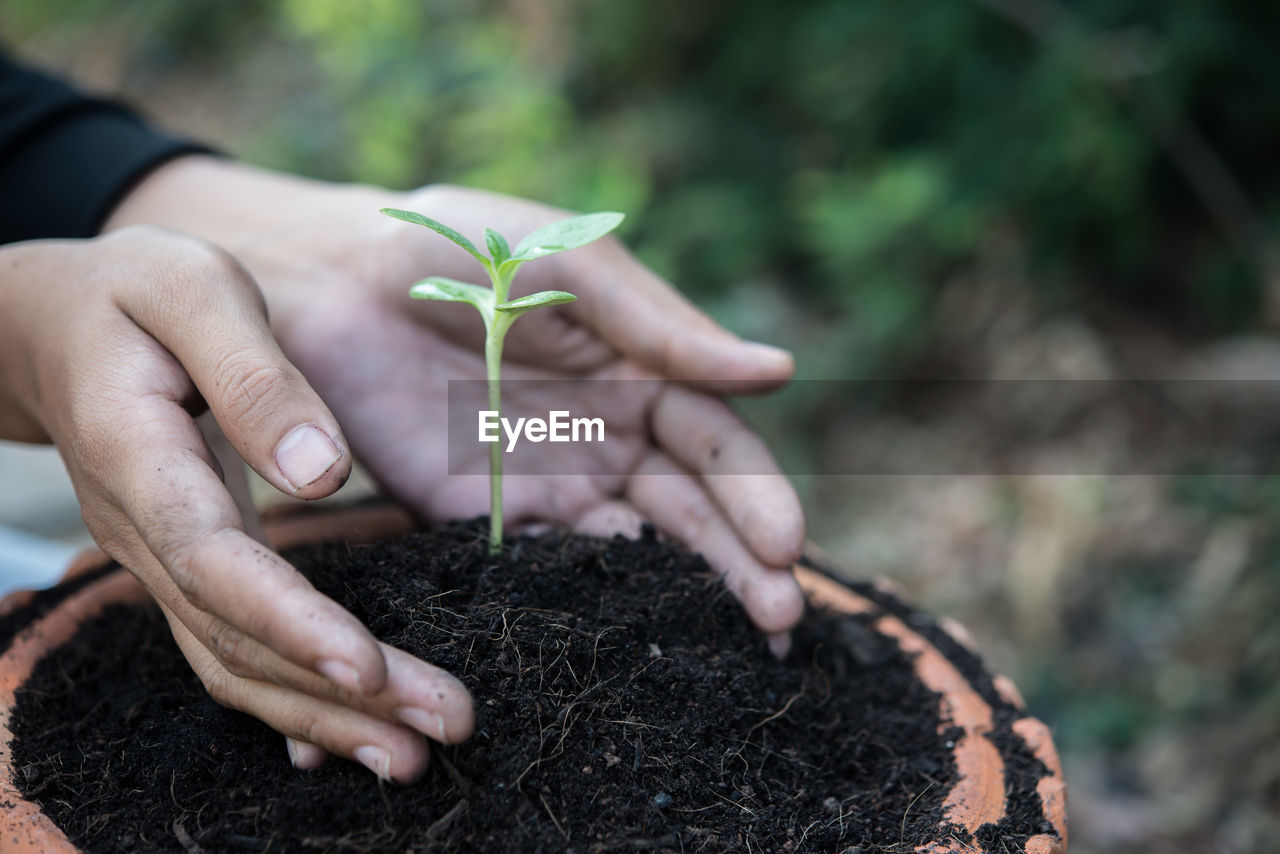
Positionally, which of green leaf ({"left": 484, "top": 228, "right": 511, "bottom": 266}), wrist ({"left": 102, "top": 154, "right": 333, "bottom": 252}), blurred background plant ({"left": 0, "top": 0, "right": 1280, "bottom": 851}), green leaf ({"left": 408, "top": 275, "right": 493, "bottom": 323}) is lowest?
blurred background plant ({"left": 0, "top": 0, "right": 1280, "bottom": 851})

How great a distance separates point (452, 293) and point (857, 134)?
2.84 m

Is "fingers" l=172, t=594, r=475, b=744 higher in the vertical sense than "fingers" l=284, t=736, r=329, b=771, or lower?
higher

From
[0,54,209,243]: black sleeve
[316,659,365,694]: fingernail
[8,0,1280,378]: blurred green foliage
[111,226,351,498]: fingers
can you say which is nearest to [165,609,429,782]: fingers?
[316,659,365,694]: fingernail

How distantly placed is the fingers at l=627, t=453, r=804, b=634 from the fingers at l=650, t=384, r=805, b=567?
3 cm

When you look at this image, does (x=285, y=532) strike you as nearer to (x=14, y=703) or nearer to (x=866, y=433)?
(x=14, y=703)

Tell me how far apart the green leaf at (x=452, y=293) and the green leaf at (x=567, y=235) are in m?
0.09

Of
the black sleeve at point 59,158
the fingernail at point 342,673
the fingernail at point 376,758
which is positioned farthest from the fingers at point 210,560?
the black sleeve at point 59,158

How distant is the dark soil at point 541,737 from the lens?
3.38 feet

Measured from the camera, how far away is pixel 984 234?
11.5ft

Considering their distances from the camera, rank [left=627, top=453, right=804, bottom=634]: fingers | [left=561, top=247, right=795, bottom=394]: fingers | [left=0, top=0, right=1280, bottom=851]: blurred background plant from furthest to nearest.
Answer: [left=0, top=0, right=1280, bottom=851]: blurred background plant < [left=561, top=247, right=795, bottom=394]: fingers < [left=627, top=453, right=804, bottom=634]: fingers

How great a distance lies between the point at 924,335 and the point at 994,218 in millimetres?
512

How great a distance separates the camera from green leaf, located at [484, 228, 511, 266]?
1210 mm

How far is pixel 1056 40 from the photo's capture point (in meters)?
3.02

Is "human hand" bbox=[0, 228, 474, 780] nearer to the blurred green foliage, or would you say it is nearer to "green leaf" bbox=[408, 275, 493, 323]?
"green leaf" bbox=[408, 275, 493, 323]
